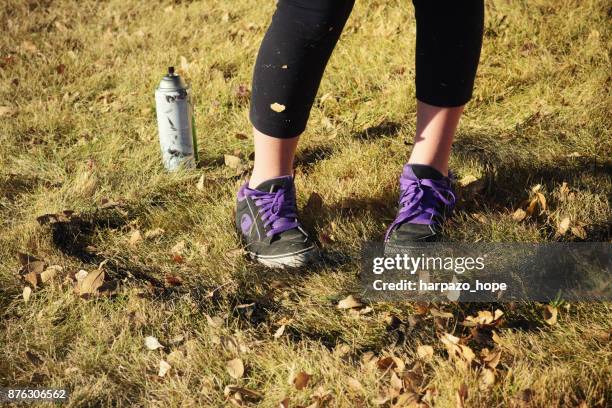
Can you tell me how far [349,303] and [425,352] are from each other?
30 cm

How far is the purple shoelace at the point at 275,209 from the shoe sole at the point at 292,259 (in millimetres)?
84

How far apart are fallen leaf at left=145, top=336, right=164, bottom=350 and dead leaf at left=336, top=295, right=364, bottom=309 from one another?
55 centimetres

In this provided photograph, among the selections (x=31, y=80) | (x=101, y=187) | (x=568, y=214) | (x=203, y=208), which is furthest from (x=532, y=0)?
(x=31, y=80)

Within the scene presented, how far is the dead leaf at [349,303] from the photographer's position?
5.87ft

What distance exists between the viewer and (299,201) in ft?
7.71

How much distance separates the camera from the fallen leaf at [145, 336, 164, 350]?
1.69m

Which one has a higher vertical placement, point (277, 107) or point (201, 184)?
point (277, 107)

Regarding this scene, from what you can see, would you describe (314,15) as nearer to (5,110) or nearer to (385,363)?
(385,363)

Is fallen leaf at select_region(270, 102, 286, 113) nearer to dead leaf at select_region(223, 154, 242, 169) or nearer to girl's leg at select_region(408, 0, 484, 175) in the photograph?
girl's leg at select_region(408, 0, 484, 175)

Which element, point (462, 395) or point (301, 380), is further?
point (301, 380)

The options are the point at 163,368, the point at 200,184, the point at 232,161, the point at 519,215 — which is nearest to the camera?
the point at 163,368

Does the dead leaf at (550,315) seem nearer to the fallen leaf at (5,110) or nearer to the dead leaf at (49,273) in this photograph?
the dead leaf at (49,273)

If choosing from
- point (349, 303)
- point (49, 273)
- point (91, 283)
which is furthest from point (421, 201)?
point (49, 273)

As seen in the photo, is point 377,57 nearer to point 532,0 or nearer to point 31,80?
point 532,0
